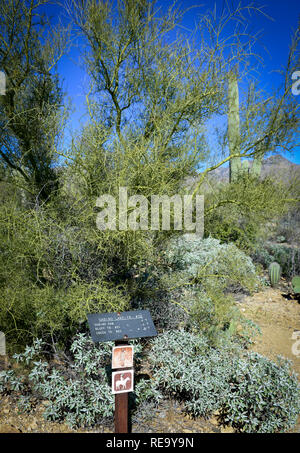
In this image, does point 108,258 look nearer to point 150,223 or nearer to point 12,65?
point 150,223

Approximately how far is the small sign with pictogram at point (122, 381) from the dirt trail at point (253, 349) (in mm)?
784

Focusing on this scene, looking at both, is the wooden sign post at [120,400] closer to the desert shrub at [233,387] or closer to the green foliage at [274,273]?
the desert shrub at [233,387]

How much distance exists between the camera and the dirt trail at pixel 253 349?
2932 millimetres

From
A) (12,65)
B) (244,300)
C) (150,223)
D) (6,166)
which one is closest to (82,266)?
(150,223)

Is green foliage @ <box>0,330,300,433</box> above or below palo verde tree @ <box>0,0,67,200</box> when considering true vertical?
below

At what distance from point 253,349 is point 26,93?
5326mm

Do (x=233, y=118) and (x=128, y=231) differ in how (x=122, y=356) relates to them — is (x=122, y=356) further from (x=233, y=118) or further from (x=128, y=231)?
(x=233, y=118)

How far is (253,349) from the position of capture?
15.0ft

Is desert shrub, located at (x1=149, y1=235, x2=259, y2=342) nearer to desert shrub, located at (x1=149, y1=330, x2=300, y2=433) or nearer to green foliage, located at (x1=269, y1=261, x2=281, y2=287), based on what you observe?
desert shrub, located at (x1=149, y1=330, x2=300, y2=433)

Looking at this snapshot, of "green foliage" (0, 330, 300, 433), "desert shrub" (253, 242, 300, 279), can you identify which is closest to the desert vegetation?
"green foliage" (0, 330, 300, 433)

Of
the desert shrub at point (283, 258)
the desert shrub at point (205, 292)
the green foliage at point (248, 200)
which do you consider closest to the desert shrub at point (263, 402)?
the desert shrub at point (205, 292)

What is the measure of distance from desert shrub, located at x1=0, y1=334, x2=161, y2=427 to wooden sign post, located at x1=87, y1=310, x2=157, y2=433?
477 millimetres

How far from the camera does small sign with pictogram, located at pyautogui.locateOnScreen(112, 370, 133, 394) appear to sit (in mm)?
2389
